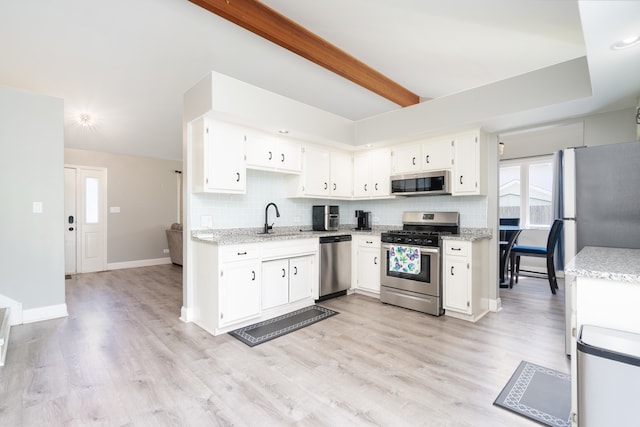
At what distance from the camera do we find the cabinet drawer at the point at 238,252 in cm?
296

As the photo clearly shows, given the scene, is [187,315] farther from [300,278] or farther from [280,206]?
[280,206]

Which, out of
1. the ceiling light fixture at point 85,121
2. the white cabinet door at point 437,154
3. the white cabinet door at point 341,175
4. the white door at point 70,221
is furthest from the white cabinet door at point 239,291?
the white door at point 70,221

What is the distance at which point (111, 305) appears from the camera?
3896mm

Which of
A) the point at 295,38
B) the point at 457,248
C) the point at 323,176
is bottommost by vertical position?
the point at 457,248

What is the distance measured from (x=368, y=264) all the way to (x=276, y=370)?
2306mm

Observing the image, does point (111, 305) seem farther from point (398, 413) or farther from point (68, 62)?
point (398, 413)

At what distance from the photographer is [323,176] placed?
14.6 feet

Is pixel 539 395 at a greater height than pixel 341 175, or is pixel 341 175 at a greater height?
pixel 341 175

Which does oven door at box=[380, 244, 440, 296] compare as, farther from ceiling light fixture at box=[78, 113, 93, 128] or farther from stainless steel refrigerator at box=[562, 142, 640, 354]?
ceiling light fixture at box=[78, 113, 93, 128]

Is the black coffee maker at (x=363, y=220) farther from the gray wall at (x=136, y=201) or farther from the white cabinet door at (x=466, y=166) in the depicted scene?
the gray wall at (x=136, y=201)

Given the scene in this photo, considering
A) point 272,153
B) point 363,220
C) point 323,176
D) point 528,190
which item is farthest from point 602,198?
point 528,190

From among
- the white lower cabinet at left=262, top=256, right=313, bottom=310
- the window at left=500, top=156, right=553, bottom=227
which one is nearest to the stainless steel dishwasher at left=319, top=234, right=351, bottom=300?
the white lower cabinet at left=262, top=256, right=313, bottom=310

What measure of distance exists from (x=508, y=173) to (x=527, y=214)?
0.98 meters

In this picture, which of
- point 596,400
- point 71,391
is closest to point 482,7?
point 596,400
